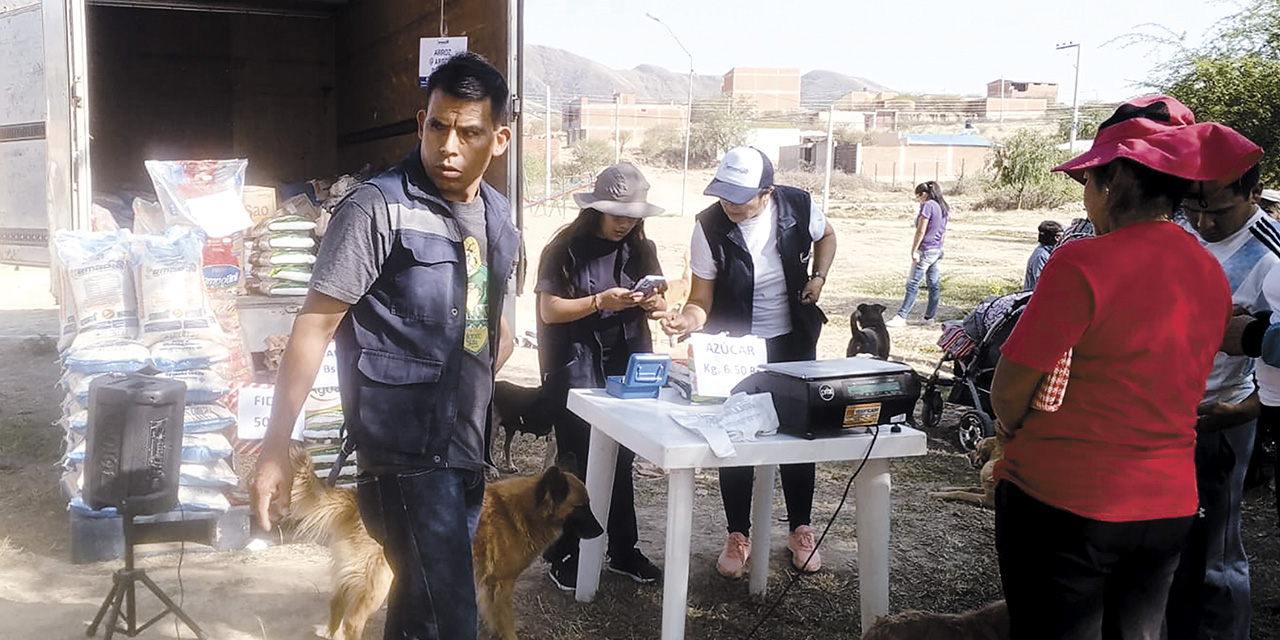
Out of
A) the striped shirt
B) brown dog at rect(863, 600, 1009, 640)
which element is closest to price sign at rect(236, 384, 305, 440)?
brown dog at rect(863, 600, 1009, 640)

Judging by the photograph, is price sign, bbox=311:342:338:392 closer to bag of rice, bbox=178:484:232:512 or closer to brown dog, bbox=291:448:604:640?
bag of rice, bbox=178:484:232:512

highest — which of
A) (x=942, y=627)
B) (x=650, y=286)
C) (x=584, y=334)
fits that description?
(x=650, y=286)

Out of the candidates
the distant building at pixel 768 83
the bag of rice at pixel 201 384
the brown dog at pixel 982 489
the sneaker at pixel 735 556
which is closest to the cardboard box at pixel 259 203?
the bag of rice at pixel 201 384

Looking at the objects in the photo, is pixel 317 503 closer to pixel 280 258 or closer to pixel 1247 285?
pixel 280 258

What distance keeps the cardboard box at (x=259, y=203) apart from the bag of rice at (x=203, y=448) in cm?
218

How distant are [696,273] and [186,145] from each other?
7479 millimetres

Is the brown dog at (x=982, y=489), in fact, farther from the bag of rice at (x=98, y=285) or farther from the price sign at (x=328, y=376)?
the bag of rice at (x=98, y=285)

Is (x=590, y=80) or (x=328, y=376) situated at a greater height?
(x=590, y=80)

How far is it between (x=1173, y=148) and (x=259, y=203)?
19.1 ft

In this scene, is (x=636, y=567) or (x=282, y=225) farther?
(x=282, y=225)

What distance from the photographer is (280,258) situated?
580cm

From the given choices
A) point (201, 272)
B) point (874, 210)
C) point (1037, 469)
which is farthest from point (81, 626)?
point (874, 210)

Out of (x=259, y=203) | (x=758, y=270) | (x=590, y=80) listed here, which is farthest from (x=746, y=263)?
(x=590, y=80)

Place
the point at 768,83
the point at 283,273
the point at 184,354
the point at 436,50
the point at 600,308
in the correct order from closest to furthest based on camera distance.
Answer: the point at 600,308, the point at 184,354, the point at 283,273, the point at 436,50, the point at 768,83
